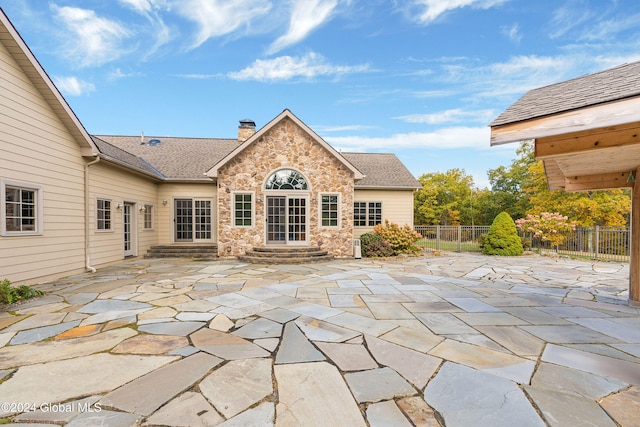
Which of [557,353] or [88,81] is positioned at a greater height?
[88,81]

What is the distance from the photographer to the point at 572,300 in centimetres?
533

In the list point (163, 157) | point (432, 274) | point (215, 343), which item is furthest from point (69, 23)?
point (432, 274)

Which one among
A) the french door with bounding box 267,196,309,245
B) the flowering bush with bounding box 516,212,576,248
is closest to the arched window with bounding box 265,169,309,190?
the french door with bounding box 267,196,309,245

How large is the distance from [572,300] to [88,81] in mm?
19965

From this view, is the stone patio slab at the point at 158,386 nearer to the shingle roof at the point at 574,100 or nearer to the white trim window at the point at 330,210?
the shingle roof at the point at 574,100

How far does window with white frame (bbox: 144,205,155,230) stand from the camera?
11641mm

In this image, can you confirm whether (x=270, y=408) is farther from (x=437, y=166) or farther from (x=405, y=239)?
(x=437, y=166)

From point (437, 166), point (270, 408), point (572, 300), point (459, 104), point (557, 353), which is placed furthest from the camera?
point (437, 166)

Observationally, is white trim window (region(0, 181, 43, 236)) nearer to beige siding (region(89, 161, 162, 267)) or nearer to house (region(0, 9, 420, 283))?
house (region(0, 9, 420, 283))

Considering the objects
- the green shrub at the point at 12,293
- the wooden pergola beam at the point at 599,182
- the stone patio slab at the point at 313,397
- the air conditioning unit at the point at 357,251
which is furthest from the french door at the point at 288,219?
the stone patio slab at the point at 313,397

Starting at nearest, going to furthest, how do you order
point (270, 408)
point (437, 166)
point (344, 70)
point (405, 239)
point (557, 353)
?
point (270, 408) → point (557, 353) → point (405, 239) → point (344, 70) → point (437, 166)

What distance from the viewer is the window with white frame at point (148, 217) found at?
1164cm

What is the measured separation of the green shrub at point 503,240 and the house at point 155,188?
3.83m

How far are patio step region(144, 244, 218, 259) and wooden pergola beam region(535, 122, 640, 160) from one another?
34.6 feet
